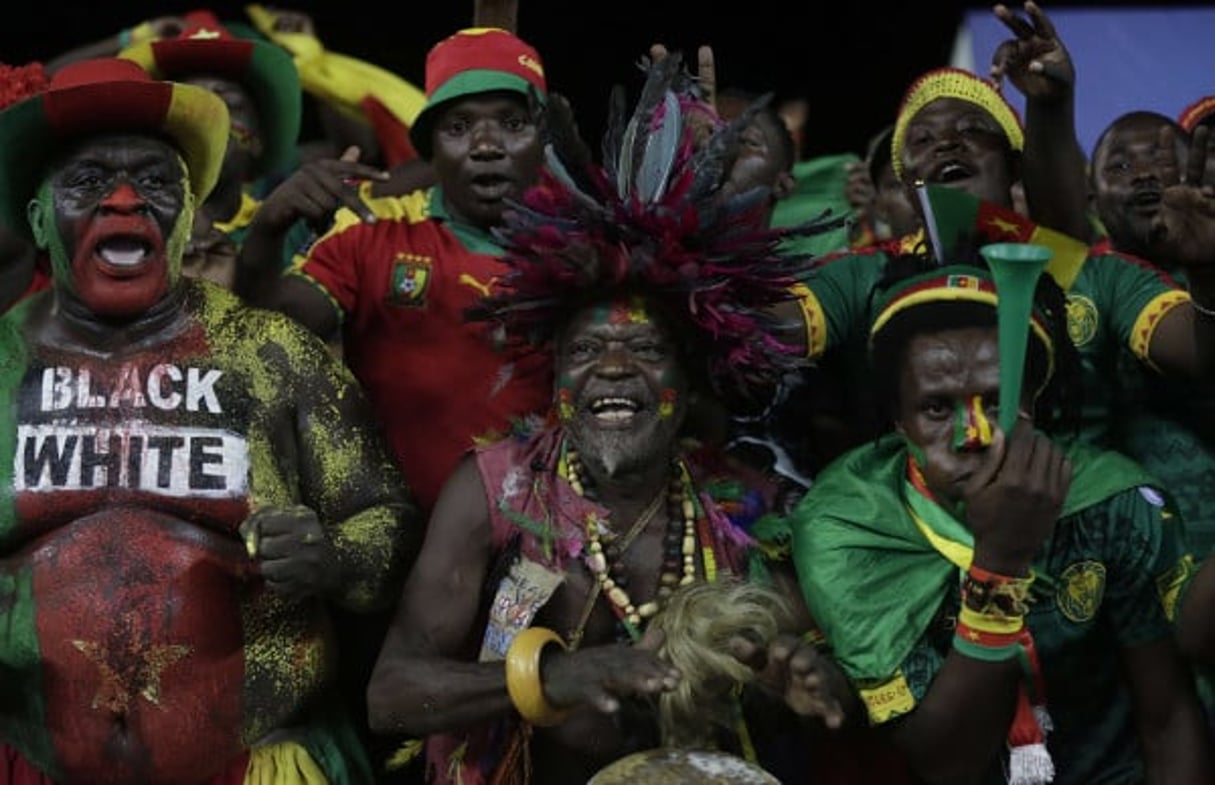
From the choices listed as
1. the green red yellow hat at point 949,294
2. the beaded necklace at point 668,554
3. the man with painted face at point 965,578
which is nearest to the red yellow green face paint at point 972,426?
the man with painted face at point 965,578

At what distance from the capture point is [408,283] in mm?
5684

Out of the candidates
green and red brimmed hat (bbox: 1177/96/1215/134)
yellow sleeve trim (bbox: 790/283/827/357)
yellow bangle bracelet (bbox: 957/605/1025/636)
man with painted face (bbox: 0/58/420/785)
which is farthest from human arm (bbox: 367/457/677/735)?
green and red brimmed hat (bbox: 1177/96/1215/134)

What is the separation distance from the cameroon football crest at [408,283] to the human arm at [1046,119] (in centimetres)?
151

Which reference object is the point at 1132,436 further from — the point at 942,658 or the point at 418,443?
the point at 418,443

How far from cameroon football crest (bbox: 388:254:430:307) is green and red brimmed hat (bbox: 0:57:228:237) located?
0.68m

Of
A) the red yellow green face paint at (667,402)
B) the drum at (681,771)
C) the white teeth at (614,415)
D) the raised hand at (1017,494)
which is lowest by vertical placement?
the drum at (681,771)

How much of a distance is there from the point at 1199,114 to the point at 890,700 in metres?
2.19

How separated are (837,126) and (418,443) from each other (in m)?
4.28

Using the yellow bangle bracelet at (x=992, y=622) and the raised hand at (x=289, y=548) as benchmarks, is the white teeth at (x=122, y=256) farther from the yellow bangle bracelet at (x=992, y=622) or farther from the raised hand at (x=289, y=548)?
the yellow bangle bracelet at (x=992, y=622)

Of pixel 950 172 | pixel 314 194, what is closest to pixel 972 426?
pixel 950 172

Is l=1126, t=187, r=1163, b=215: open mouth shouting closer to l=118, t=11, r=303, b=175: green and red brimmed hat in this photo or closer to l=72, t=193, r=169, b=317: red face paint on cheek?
l=118, t=11, r=303, b=175: green and red brimmed hat

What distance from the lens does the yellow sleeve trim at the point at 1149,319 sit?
209 inches

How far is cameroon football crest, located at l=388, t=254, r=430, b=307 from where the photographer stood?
18.6 feet

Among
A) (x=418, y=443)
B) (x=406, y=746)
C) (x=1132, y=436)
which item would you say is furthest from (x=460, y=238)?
(x=1132, y=436)
